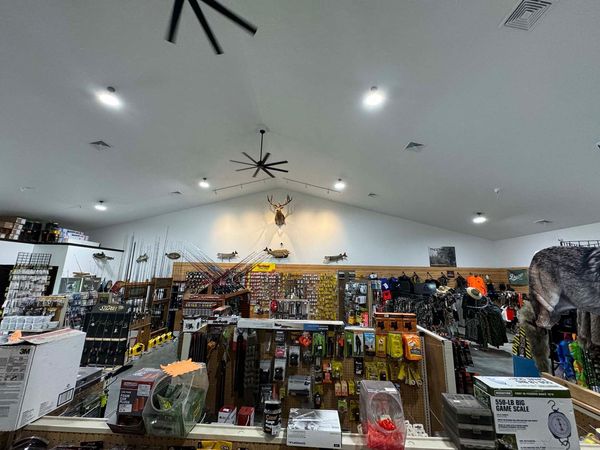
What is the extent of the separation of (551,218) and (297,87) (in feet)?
20.7

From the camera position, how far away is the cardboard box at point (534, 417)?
91 centimetres

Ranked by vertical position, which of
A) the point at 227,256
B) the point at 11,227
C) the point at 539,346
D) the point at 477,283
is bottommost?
the point at 539,346

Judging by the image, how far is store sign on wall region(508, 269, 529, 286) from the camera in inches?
290

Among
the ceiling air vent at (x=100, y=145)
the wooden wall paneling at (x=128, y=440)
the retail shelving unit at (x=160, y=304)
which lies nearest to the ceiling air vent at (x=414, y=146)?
the wooden wall paneling at (x=128, y=440)

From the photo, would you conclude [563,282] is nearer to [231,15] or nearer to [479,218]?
[231,15]

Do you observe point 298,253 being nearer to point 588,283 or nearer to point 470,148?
point 470,148

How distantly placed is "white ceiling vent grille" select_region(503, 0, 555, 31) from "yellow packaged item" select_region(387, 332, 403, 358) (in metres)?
3.19

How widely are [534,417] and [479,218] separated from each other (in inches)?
279

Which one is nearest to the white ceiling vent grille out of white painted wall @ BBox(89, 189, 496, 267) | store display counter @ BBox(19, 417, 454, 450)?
store display counter @ BBox(19, 417, 454, 450)

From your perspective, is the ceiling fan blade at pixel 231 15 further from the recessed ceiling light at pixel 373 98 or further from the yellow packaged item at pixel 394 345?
the yellow packaged item at pixel 394 345

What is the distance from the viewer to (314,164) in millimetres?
6434

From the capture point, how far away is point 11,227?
646 cm

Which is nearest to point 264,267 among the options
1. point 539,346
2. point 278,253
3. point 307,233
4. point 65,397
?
point 278,253

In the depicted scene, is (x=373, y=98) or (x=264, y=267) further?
(x=264, y=267)
